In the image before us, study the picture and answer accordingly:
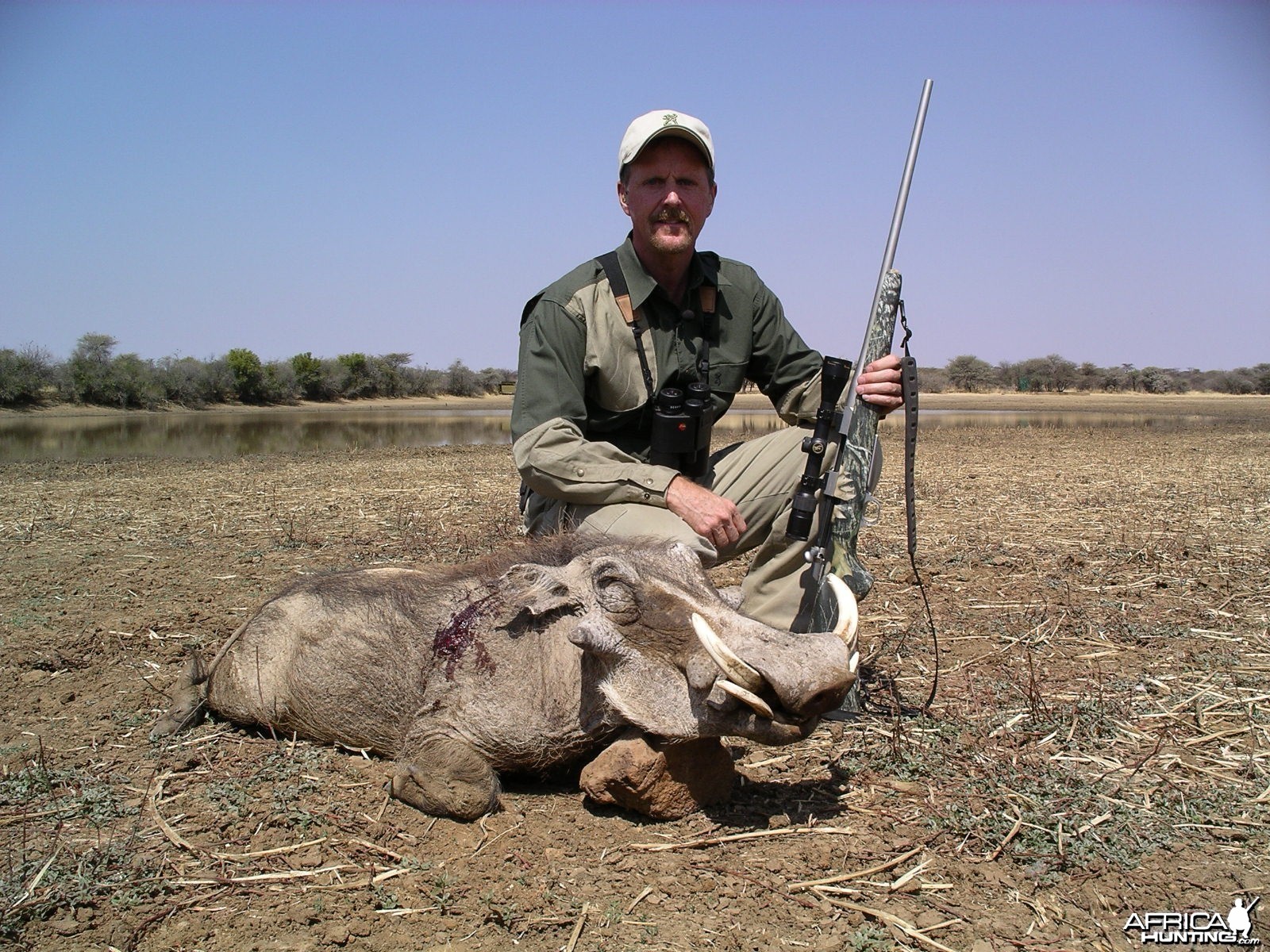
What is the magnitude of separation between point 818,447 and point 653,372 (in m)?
0.98

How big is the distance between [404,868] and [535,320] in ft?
8.79

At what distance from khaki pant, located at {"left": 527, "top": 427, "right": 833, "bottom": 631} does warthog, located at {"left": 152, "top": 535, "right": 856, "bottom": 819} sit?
0.90 meters

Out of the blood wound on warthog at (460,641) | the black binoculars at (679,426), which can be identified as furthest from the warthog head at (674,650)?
the black binoculars at (679,426)

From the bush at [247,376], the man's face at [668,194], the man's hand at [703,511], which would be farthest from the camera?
the bush at [247,376]

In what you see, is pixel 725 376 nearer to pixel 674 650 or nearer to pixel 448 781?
pixel 674 650

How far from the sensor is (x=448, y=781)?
10.7 ft

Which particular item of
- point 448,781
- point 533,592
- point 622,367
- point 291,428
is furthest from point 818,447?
point 291,428

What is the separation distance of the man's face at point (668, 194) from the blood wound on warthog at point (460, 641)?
85.6 inches

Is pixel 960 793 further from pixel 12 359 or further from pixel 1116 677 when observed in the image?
pixel 12 359

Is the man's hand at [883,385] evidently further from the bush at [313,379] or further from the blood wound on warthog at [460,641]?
the bush at [313,379]

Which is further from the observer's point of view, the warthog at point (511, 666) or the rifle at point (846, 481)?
the rifle at point (846, 481)

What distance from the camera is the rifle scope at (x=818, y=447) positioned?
4090 millimetres

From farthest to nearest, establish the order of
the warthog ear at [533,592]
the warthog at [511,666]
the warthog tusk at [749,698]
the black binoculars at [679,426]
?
the black binoculars at [679,426], the warthog ear at [533,592], the warthog at [511,666], the warthog tusk at [749,698]

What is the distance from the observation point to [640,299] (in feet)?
15.3
